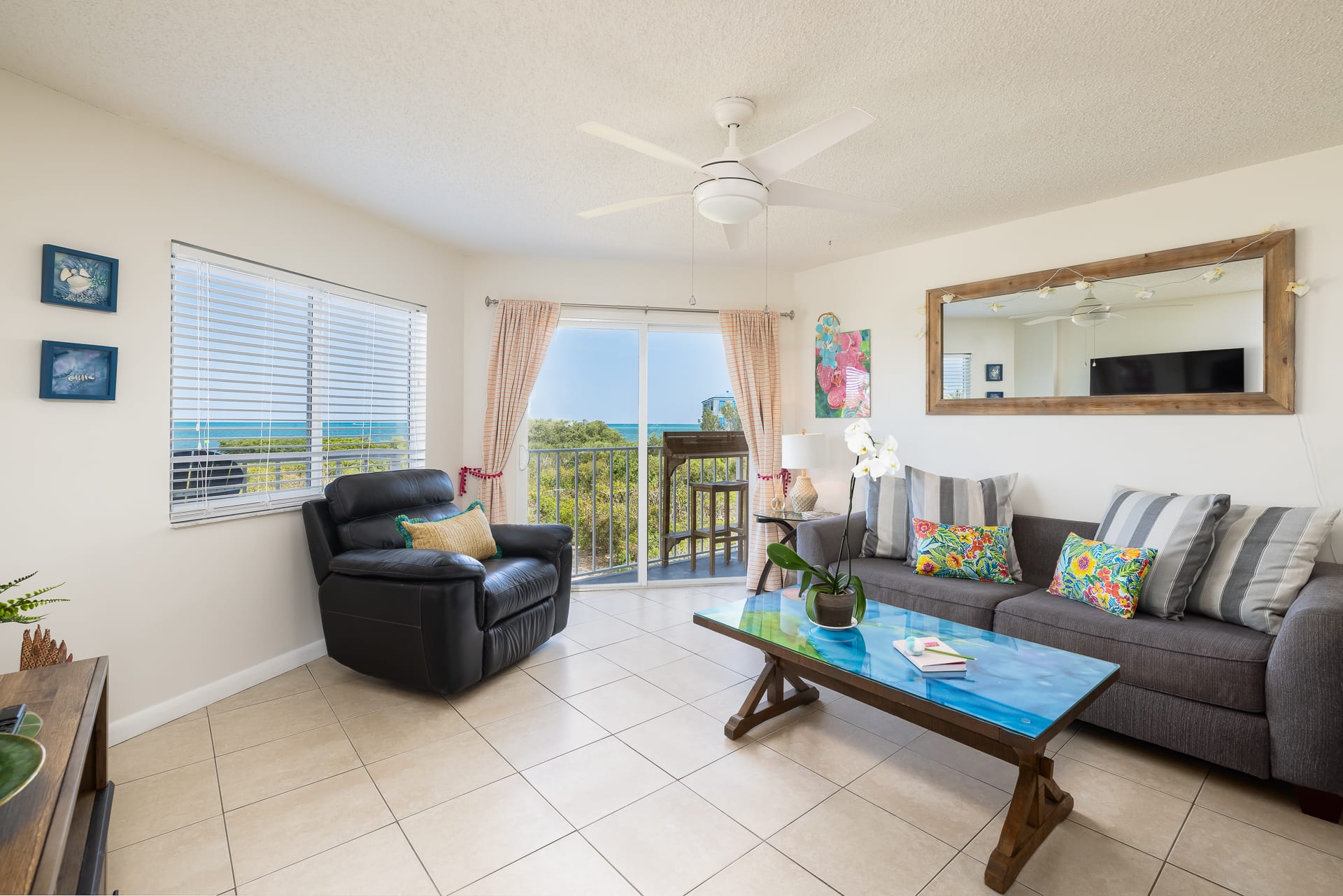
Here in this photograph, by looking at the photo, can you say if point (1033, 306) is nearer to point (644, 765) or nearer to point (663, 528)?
point (663, 528)

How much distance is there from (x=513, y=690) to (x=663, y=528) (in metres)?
2.12

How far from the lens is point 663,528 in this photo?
480 centimetres

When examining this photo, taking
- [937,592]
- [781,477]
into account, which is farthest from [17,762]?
[781,477]

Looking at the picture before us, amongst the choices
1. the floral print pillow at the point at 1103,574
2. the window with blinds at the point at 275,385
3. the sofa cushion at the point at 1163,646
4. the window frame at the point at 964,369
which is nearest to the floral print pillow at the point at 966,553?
the floral print pillow at the point at 1103,574

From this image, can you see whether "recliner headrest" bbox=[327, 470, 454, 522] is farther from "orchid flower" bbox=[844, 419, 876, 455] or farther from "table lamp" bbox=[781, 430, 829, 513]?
"orchid flower" bbox=[844, 419, 876, 455]

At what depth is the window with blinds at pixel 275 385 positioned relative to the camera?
2.67 meters

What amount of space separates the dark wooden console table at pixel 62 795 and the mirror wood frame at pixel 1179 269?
4.12 metres

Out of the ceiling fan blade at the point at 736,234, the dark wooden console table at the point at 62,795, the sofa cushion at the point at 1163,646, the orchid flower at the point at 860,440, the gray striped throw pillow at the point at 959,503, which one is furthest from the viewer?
the gray striped throw pillow at the point at 959,503

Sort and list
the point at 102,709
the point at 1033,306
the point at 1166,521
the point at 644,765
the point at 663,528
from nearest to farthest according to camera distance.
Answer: the point at 102,709 → the point at 644,765 → the point at 1166,521 → the point at 1033,306 → the point at 663,528

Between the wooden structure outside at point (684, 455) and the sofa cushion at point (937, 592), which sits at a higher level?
the wooden structure outside at point (684, 455)

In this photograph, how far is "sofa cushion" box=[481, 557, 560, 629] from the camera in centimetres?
283

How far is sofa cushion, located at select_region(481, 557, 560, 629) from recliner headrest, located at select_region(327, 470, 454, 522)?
22.4 inches

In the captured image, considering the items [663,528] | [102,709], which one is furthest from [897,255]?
[102,709]

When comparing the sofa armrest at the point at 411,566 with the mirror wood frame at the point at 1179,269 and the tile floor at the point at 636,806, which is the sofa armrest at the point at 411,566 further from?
the mirror wood frame at the point at 1179,269
